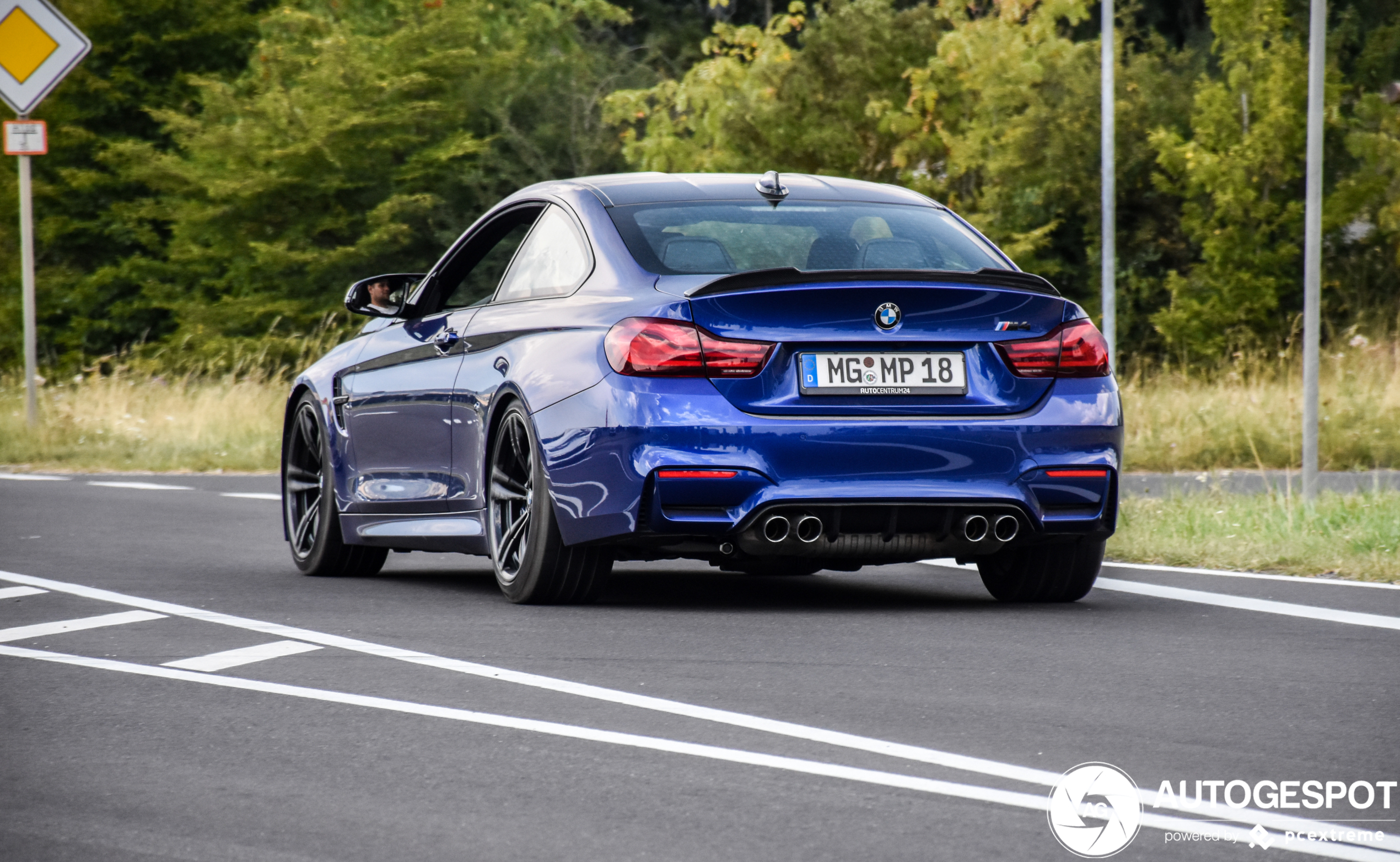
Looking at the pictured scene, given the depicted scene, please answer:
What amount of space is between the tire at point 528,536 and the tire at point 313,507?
143 centimetres

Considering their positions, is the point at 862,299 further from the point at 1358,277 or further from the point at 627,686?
the point at 1358,277

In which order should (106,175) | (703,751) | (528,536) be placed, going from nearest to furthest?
(703,751) → (528,536) → (106,175)

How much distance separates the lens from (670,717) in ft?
17.6

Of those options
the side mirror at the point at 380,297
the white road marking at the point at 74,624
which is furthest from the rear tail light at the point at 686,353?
the side mirror at the point at 380,297

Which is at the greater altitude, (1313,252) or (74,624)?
(1313,252)

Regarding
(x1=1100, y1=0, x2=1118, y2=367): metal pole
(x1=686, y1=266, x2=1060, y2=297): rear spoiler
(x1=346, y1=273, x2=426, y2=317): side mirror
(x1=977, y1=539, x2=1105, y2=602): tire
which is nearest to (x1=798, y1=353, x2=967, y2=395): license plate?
(x1=686, y1=266, x2=1060, y2=297): rear spoiler

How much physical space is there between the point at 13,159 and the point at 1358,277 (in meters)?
20.7

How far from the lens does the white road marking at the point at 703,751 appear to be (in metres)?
4.16

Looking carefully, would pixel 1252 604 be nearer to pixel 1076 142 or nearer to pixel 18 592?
pixel 18 592

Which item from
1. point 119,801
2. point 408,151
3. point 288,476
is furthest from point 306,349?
point 119,801

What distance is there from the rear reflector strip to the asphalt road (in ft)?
1.68

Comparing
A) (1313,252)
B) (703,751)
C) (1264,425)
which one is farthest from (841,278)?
(1264,425)

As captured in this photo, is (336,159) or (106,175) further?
(106,175)

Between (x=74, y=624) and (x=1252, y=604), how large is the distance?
13.7ft
